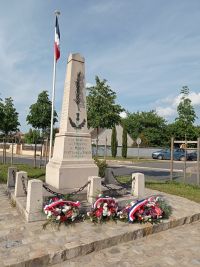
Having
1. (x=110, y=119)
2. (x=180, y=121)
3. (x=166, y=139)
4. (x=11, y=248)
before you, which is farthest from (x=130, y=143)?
(x=11, y=248)

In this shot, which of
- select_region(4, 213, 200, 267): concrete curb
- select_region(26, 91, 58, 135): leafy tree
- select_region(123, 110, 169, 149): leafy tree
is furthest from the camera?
select_region(123, 110, 169, 149): leafy tree

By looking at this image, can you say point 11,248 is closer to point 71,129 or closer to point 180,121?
point 71,129

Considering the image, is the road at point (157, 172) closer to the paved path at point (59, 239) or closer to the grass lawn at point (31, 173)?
the grass lawn at point (31, 173)

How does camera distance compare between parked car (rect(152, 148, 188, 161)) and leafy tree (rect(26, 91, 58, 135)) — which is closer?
leafy tree (rect(26, 91, 58, 135))

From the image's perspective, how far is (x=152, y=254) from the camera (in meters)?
4.41

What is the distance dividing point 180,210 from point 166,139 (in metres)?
A: 53.6

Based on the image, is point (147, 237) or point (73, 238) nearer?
point (73, 238)

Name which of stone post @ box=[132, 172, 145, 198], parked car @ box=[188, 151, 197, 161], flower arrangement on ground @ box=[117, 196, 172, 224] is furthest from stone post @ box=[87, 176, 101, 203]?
parked car @ box=[188, 151, 197, 161]

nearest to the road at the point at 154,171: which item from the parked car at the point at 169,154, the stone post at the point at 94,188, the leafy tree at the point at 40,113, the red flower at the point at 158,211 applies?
the leafy tree at the point at 40,113

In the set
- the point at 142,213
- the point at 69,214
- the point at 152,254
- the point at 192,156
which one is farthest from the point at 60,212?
the point at 192,156

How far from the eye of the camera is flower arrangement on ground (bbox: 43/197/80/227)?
203 inches

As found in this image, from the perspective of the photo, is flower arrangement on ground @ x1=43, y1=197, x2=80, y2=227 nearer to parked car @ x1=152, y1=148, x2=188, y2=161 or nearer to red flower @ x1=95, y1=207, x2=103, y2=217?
red flower @ x1=95, y1=207, x2=103, y2=217

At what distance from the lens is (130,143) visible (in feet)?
174

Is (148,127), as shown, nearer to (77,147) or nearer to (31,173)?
(31,173)
